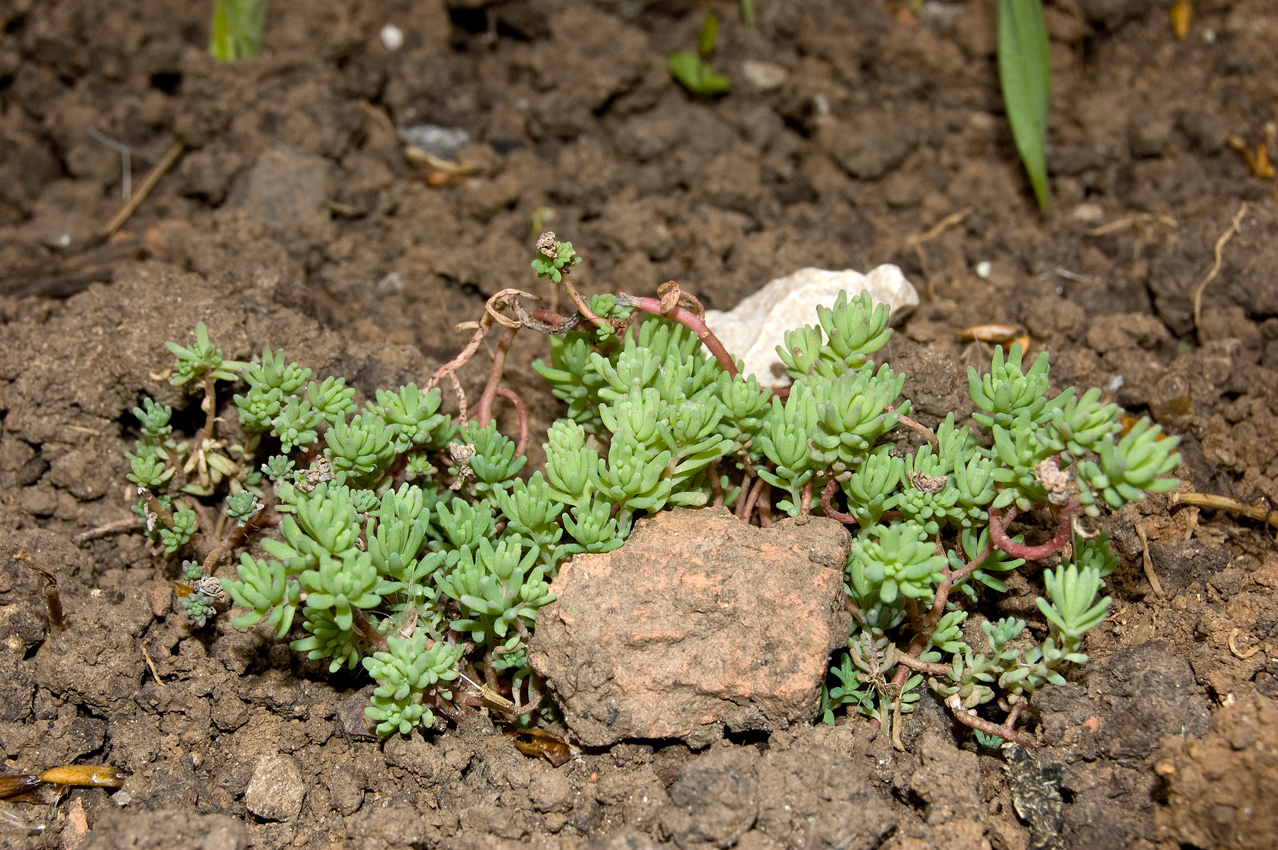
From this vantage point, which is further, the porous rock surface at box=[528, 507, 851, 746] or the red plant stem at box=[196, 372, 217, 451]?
the red plant stem at box=[196, 372, 217, 451]

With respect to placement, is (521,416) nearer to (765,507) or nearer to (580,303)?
(580,303)

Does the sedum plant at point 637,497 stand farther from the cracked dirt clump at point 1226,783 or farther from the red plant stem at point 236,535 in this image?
the cracked dirt clump at point 1226,783

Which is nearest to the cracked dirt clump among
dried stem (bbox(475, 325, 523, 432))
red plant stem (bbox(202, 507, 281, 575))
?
dried stem (bbox(475, 325, 523, 432))

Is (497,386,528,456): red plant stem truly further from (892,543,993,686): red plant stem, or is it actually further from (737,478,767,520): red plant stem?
(892,543,993,686): red plant stem

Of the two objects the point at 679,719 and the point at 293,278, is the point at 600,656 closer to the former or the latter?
the point at 679,719

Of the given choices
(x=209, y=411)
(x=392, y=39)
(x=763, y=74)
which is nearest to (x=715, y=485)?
(x=209, y=411)
